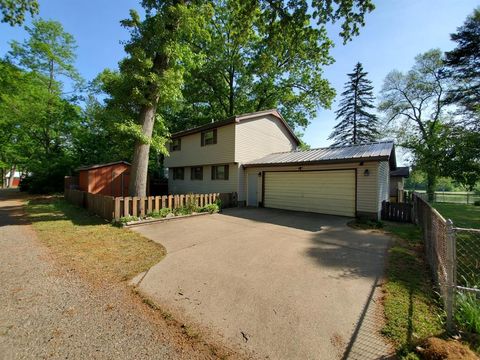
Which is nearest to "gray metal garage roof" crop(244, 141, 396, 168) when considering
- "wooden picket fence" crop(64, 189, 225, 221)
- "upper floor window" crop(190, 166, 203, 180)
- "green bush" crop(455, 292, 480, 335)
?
"wooden picket fence" crop(64, 189, 225, 221)

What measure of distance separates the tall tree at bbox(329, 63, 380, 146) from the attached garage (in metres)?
23.8

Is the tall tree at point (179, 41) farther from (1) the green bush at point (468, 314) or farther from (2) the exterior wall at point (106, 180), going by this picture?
(1) the green bush at point (468, 314)

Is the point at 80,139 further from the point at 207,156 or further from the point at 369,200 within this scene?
the point at 369,200

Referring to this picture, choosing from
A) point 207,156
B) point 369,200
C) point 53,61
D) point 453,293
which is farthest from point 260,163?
point 53,61

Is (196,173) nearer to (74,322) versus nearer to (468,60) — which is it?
(74,322)

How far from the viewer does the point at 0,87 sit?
17188 mm

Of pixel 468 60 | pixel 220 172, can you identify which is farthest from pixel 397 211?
pixel 468 60

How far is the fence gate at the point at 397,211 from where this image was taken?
10.5 metres

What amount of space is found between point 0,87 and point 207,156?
1658 cm

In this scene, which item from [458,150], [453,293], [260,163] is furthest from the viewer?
[260,163]

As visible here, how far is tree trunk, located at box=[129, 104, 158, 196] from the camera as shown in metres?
10.8

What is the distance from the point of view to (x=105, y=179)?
15.4m

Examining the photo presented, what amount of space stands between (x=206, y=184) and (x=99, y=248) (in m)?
11.4

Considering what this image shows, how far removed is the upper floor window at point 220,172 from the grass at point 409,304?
444 inches
